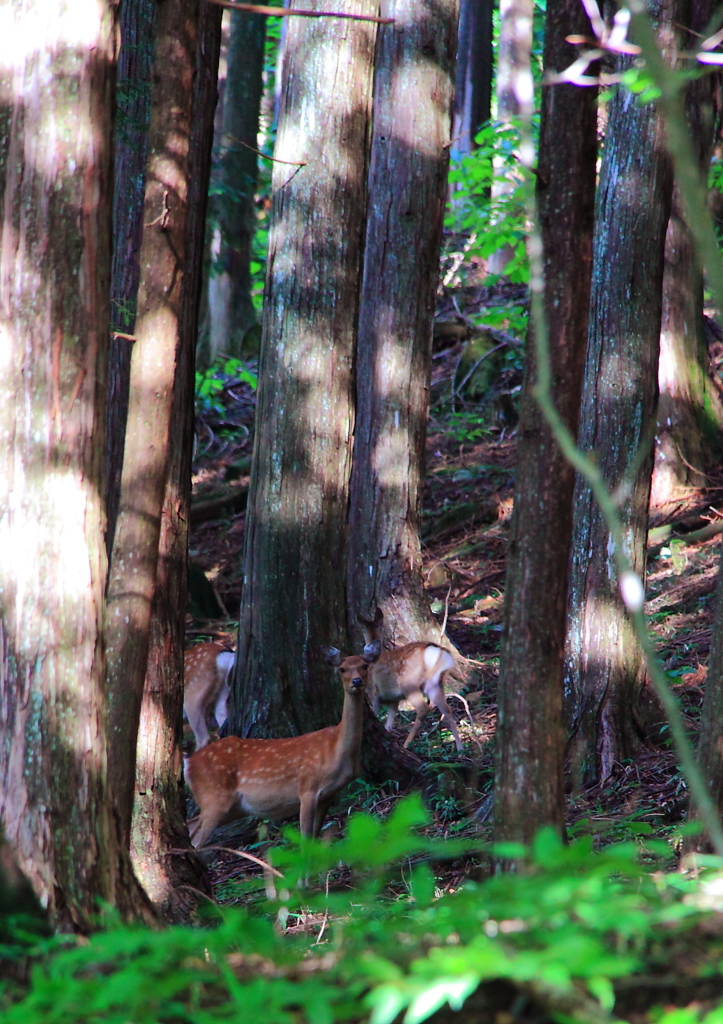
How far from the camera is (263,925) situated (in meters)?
1.99

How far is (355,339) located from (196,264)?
202cm

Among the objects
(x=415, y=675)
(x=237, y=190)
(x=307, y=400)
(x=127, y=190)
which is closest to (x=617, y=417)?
(x=307, y=400)

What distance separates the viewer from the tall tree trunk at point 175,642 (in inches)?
203

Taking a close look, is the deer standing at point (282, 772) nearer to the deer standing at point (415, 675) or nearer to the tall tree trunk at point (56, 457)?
the deer standing at point (415, 675)

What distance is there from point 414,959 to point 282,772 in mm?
5112

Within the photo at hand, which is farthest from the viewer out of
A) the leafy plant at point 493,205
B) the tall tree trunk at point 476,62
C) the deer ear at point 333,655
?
the tall tree trunk at point 476,62

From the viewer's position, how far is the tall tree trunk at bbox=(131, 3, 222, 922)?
5156mm

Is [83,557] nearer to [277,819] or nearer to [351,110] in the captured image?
[277,819]

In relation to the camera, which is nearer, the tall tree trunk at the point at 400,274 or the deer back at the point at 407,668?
the deer back at the point at 407,668

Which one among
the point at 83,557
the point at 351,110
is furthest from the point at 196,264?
the point at 83,557

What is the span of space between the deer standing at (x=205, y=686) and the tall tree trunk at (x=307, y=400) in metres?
1.61

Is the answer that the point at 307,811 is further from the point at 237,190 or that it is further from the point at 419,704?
the point at 237,190

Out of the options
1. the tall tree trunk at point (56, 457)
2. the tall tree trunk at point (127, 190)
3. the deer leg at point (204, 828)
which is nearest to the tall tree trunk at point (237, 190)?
the tall tree trunk at point (127, 190)

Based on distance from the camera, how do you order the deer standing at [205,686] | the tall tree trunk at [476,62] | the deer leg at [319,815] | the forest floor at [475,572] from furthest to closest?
the tall tree trunk at [476,62]
the deer standing at [205,686]
the deer leg at [319,815]
the forest floor at [475,572]
